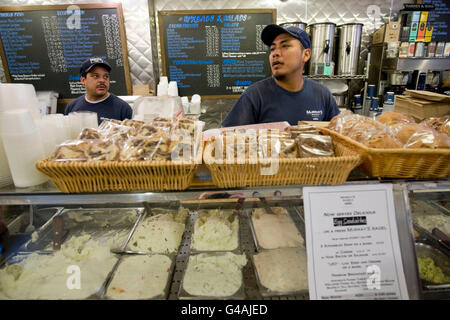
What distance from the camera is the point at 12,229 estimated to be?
1.42m

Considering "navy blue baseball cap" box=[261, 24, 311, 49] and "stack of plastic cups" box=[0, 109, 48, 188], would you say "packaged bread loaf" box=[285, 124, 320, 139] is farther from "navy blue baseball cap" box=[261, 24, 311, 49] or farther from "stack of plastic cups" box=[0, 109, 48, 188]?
"navy blue baseball cap" box=[261, 24, 311, 49]

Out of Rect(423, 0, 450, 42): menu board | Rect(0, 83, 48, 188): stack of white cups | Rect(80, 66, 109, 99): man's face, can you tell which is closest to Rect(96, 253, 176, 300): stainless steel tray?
Rect(0, 83, 48, 188): stack of white cups

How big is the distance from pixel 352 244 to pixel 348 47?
352 cm

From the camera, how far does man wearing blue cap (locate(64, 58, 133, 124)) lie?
10.2ft

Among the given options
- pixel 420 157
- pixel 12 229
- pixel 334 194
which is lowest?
pixel 12 229

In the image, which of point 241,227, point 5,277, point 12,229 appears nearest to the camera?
point 5,277

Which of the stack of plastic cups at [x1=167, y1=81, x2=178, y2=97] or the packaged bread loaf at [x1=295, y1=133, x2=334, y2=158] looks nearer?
the packaged bread loaf at [x1=295, y1=133, x2=334, y2=158]

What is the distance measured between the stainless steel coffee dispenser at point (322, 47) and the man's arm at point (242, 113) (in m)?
1.71

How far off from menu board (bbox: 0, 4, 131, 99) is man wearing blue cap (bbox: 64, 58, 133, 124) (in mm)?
859

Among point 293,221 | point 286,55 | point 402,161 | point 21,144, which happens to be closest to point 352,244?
point 402,161
